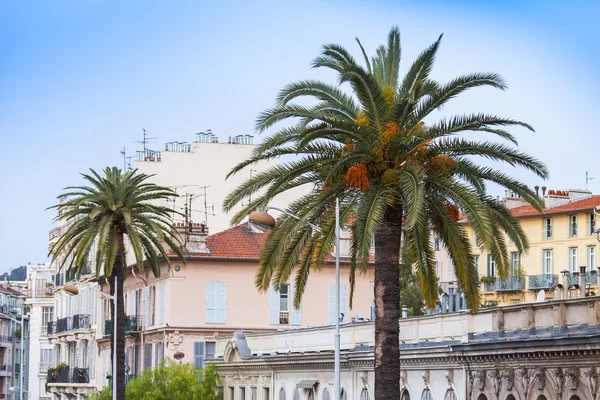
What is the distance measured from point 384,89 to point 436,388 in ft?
43.3

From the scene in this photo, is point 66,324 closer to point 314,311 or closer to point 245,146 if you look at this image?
point 245,146

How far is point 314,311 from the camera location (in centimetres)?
7369

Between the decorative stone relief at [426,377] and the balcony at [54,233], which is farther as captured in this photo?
the balcony at [54,233]

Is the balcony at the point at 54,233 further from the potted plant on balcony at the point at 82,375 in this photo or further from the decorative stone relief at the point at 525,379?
the decorative stone relief at the point at 525,379

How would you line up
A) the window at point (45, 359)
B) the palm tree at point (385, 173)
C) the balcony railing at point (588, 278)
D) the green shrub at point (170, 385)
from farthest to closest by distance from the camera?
1. the window at point (45, 359)
2. the balcony railing at point (588, 278)
3. the green shrub at point (170, 385)
4. the palm tree at point (385, 173)

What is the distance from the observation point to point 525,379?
3897 cm

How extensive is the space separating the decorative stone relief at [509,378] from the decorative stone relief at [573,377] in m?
3.44

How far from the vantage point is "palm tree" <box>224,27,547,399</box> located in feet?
113

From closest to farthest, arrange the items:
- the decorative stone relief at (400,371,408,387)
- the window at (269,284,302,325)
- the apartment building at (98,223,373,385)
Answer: the decorative stone relief at (400,371,408,387) < the apartment building at (98,223,373,385) < the window at (269,284,302,325)

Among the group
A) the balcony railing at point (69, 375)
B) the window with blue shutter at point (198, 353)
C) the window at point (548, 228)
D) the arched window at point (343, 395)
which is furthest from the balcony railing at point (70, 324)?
the arched window at point (343, 395)

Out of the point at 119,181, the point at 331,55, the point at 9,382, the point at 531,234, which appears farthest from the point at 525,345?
the point at 9,382

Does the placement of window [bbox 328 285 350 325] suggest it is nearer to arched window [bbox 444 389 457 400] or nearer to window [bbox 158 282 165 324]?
window [bbox 158 282 165 324]

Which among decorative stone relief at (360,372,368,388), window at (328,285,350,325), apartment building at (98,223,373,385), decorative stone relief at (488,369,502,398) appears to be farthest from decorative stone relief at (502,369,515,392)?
apartment building at (98,223,373,385)

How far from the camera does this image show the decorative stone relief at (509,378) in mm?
39844
